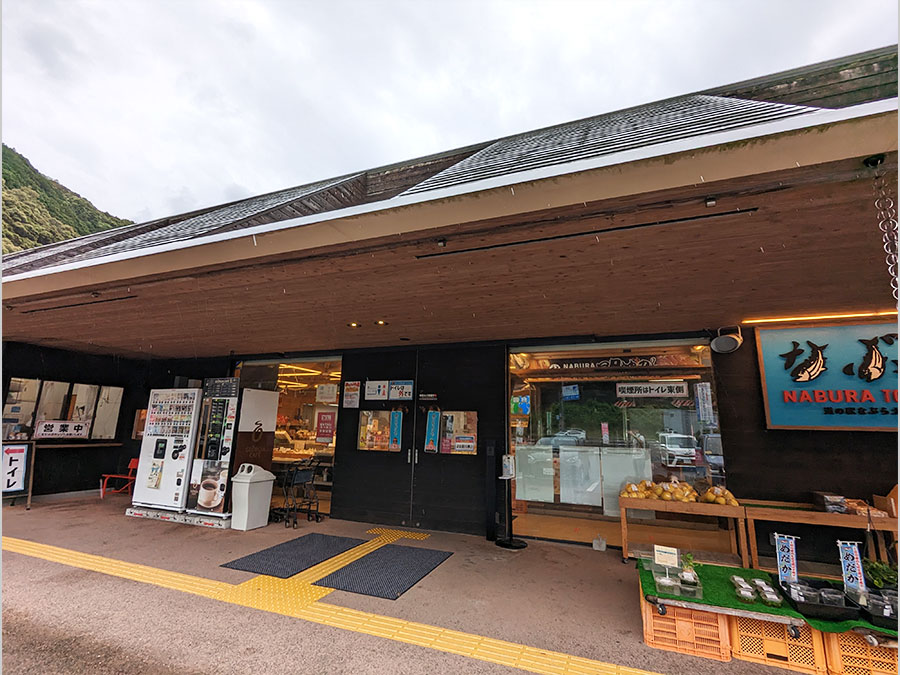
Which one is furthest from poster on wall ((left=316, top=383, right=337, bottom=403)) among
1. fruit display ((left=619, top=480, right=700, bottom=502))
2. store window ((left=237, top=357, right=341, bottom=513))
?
fruit display ((left=619, top=480, right=700, bottom=502))

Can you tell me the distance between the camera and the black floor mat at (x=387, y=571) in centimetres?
398

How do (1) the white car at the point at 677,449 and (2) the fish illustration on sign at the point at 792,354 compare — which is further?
(1) the white car at the point at 677,449

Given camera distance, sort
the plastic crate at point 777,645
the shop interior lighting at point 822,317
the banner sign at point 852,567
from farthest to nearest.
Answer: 1. the shop interior lighting at point 822,317
2. the banner sign at point 852,567
3. the plastic crate at point 777,645

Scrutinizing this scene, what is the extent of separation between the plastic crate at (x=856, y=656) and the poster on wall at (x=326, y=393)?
21.9ft

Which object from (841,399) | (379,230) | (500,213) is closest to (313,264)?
(379,230)

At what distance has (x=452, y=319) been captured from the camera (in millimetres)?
5148

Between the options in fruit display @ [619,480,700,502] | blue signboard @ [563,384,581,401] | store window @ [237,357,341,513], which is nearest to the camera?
fruit display @ [619,480,700,502]

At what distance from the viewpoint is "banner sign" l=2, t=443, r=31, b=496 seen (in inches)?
275

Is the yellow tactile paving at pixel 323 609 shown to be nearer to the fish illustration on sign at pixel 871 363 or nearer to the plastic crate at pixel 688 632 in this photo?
the plastic crate at pixel 688 632

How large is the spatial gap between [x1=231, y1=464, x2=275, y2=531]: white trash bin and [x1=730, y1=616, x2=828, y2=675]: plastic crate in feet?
18.2

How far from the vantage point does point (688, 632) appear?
3053 mm

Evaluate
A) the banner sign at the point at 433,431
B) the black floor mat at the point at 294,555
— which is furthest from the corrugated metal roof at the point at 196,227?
the banner sign at the point at 433,431

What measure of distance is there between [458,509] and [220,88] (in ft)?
48.5

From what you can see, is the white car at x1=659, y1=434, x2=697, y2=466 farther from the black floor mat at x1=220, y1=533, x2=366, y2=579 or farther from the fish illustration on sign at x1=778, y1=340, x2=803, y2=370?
the black floor mat at x1=220, y1=533, x2=366, y2=579
